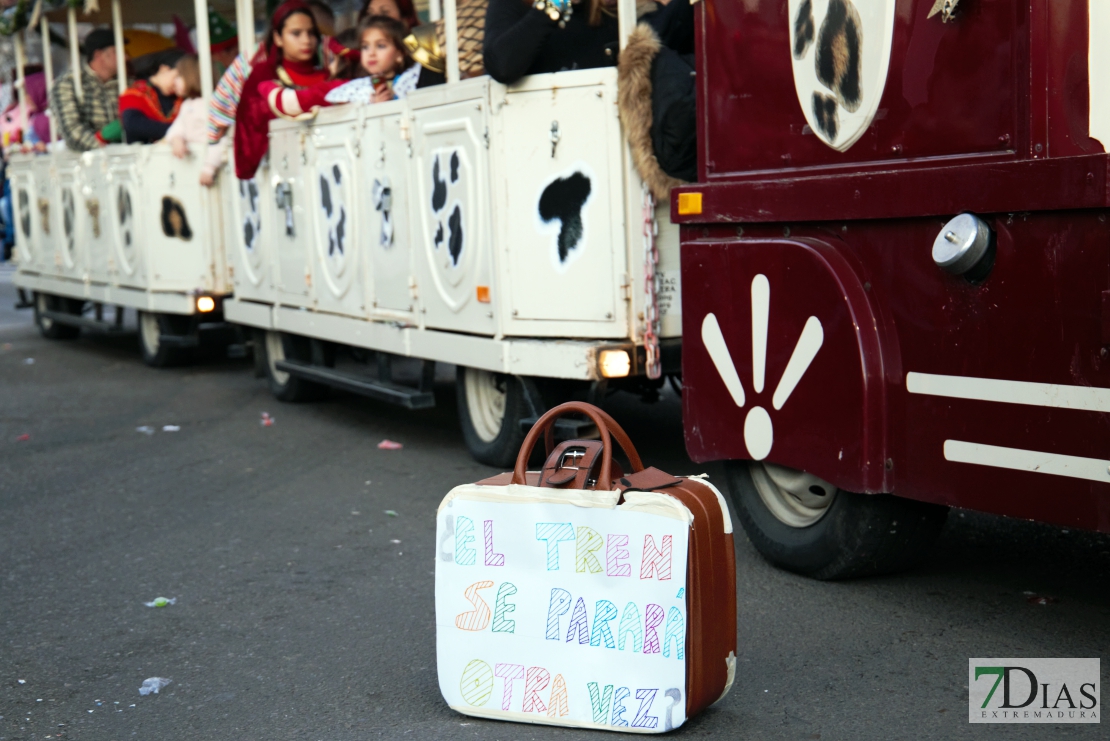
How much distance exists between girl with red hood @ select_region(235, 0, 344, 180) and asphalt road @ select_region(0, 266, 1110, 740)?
247 cm

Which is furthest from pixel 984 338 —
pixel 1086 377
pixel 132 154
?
pixel 132 154

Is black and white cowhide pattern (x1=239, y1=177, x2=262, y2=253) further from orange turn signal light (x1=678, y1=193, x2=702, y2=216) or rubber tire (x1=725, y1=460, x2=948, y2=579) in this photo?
rubber tire (x1=725, y1=460, x2=948, y2=579)

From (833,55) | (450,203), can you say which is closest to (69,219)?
(450,203)

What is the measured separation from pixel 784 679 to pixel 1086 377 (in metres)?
1.19

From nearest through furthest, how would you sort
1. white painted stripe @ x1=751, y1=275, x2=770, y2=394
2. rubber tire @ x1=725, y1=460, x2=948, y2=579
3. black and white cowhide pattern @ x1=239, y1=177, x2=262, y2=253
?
rubber tire @ x1=725, y1=460, x2=948, y2=579, white painted stripe @ x1=751, y1=275, x2=770, y2=394, black and white cowhide pattern @ x1=239, y1=177, x2=262, y2=253

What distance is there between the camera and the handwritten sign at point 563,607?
10.4ft

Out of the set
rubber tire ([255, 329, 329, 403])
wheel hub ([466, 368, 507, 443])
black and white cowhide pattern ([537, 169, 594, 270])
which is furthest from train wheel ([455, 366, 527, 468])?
rubber tire ([255, 329, 329, 403])

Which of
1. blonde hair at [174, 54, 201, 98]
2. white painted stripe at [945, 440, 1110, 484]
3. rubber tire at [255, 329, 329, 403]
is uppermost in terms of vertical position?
blonde hair at [174, 54, 201, 98]

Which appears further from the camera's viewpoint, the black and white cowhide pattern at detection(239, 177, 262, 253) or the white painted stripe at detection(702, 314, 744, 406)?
the black and white cowhide pattern at detection(239, 177, 262, 253)

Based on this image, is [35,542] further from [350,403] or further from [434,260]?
[350,403]

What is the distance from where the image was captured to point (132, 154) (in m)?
11.1

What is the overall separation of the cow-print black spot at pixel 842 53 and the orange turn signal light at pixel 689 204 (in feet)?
2.37

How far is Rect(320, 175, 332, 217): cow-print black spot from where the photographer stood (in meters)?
8.10

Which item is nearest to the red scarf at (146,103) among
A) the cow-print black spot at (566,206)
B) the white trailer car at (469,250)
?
the white trailer car at (469,250)
